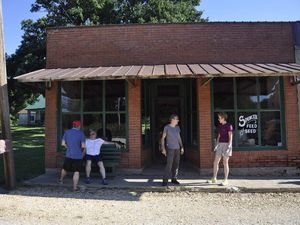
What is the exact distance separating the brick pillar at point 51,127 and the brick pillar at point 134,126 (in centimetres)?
237

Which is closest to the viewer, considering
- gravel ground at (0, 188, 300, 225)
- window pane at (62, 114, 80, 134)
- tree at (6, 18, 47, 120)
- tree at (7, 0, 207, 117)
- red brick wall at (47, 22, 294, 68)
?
gravel ground at (0, 188, 300, 225)

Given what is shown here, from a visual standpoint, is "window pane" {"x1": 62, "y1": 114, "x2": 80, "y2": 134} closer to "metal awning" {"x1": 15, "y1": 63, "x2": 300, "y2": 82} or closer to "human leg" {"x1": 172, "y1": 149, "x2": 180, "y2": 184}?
"metal awning" {"x1": 15, "y1": 63, "x2": 300, "y2": 82}

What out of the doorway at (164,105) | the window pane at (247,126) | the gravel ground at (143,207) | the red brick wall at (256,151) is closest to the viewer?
the gravel ground at (143,207)

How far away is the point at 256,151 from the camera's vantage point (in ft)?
35.5

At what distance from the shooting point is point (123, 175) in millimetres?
10805

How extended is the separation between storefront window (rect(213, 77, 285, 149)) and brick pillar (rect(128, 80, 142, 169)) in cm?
230

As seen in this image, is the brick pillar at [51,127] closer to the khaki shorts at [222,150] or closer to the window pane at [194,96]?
the window pane at [194,96]

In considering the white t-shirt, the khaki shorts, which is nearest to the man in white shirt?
the white t-shirt

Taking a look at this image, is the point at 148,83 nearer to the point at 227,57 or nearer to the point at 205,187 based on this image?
the point at 227,57

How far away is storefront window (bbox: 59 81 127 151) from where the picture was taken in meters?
11.2

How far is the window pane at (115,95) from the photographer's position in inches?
443

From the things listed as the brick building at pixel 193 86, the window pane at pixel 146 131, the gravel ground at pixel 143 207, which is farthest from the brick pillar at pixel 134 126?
the gravel ground at pixel 143 207

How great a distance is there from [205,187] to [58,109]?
524 cm

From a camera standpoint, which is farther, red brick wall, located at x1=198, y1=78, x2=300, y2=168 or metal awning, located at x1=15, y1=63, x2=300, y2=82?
red brick wall, located at x1=198, y1=78, x2=300, y2=168
